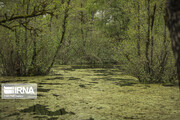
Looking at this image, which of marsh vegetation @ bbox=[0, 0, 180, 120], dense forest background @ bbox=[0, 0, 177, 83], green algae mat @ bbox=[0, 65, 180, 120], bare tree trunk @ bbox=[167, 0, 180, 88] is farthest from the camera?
dense forest background @ bbox=[0, 0, 177, 83]

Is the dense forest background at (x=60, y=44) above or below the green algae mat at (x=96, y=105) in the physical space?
above

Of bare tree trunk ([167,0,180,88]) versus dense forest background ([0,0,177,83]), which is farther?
dense forest background ([0,0,177,83])

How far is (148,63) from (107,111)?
304cm

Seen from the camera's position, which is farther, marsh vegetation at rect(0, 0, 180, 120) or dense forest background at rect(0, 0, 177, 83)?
dense forest background at rect(0, 0, 177, 83)

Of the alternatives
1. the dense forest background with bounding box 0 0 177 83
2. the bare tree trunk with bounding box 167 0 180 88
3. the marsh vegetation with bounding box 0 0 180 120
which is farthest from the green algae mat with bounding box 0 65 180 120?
the bare tree trunk with bounding box 167 0 180 88

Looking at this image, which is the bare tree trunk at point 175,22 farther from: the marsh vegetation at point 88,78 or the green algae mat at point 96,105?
the green algae mat at point 96,105

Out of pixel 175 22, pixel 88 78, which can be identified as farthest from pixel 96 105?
pixel 88 78

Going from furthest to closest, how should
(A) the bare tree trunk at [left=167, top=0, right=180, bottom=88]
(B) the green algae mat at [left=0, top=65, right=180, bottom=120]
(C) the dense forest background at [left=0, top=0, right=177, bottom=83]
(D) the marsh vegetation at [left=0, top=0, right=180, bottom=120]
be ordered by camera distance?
(C) the dense forest background at [left=0, top=0, right=177, bottom=83] < (D) the marsh vegetation at [left=0, top=0, right=180, bottom=120] < (B) the green algae mat at [left=0, top=65, right=180, bottom=120] < (A) the bare tree trunk at [left=167, top=0, right=180, bottom=88]

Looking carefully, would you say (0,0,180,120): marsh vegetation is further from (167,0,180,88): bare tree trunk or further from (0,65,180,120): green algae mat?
(167,0,180,88): bare tree trunk

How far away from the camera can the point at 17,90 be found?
4656mm

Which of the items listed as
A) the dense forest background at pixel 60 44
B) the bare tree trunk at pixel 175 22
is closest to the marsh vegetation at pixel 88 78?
the dense forest background at pixel 60 44

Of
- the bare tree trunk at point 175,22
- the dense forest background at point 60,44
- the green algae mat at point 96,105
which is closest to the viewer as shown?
the bare tree trunk at point 175,22

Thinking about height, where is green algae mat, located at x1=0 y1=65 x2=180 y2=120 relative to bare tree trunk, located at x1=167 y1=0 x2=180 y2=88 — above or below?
below

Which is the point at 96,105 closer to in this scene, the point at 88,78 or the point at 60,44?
the point at 88,78
